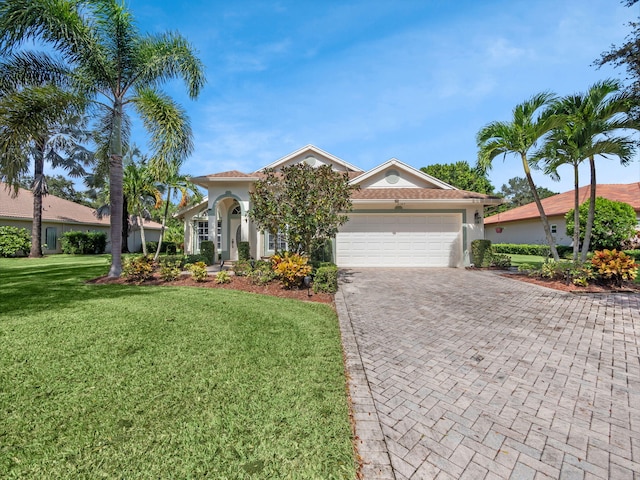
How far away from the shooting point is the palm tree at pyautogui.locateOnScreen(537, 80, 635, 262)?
851cm

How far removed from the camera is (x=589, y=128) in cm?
858

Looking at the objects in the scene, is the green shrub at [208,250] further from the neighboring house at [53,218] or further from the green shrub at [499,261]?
the neighboring house at [53,218]

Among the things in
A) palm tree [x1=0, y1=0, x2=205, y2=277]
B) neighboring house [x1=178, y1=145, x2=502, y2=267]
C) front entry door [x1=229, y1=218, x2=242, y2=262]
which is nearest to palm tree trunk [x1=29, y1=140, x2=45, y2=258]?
palm tree [x1=0, y1=0, x2=205, y2=277]

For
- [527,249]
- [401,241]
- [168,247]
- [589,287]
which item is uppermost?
[401,241]

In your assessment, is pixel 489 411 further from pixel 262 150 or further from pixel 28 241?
pixel 28 241

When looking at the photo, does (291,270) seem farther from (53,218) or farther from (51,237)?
(51,237)

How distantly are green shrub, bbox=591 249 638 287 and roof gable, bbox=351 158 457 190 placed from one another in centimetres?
720

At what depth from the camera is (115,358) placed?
3566 millimetres

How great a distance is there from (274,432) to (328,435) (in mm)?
460

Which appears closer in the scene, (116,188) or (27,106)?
(27,106)

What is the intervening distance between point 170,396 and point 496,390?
354 centimetres

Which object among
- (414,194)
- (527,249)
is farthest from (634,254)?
(414,194)

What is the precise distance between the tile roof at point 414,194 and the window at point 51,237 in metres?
23.5

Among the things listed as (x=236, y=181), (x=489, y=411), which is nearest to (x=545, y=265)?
(x=489, y=411)
